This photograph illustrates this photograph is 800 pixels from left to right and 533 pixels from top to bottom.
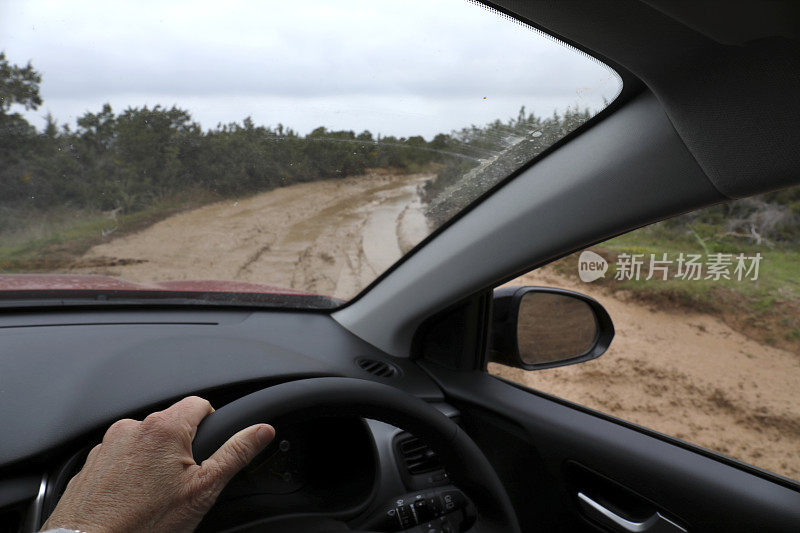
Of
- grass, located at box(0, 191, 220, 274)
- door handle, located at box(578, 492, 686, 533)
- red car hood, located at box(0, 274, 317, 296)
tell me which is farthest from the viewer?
red car hood, located at box(0, 274, 317, 296)

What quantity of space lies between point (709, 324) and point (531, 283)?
802mm

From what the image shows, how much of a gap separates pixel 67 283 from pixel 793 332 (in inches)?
121

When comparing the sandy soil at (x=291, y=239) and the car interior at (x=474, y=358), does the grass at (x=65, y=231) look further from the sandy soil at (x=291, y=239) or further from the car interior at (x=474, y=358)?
the car interior at (x=474, y=358)

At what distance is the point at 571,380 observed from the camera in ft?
9.04

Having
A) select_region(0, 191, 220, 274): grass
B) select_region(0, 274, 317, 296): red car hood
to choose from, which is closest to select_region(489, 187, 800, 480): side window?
select_region(0, 274, 317, 296): red car hood

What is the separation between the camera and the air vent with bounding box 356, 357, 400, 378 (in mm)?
2859

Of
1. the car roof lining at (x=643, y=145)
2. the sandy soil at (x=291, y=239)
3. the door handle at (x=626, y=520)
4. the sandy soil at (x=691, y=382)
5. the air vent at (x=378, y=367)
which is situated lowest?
the door handle at (x=626, y=520)

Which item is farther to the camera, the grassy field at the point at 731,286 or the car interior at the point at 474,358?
the grassy field at the point at 731,286

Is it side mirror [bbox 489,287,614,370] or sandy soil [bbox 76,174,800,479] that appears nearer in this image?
sandy soil [bbox 76,174,800,479]

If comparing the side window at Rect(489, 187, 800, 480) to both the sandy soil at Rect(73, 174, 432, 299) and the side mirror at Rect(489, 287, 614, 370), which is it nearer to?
the side mirror at Rect(489, 287, 614, 370)

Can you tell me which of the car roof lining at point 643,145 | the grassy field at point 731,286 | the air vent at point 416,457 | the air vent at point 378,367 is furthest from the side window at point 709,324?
the air vent at point 378,367

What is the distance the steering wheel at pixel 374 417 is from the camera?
53.9 inches

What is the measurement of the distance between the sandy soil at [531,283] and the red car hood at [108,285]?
43mm

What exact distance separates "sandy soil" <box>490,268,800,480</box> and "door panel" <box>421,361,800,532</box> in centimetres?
10
